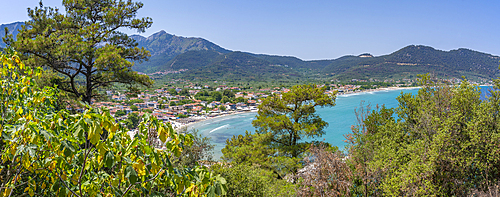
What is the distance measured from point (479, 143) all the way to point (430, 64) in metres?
154

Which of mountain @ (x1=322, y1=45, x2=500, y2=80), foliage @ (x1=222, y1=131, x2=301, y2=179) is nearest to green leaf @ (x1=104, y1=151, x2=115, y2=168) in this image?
foliage @ (x1=222, y1=131, x2=301, y2=179)

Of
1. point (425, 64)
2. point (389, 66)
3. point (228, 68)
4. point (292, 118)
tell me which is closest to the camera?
point (292, 118)

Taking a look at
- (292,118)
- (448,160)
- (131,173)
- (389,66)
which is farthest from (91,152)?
(389,66)

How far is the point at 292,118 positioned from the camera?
1225 cm

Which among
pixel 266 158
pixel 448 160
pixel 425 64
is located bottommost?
pixel 266 158

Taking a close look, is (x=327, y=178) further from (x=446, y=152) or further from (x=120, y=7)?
(x=120, y=7)

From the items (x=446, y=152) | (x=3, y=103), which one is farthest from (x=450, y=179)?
(x=3, y=103)

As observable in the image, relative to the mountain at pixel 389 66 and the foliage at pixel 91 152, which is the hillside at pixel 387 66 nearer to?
the mountain at pixel 389 66

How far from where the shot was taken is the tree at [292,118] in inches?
466

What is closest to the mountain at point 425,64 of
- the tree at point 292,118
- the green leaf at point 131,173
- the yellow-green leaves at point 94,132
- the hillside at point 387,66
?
the hillside at point 387,66

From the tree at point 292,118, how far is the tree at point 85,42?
6.04m

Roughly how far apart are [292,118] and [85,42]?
8.84 meters

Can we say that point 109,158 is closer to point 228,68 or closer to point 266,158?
point 266,158

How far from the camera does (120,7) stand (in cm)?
801
